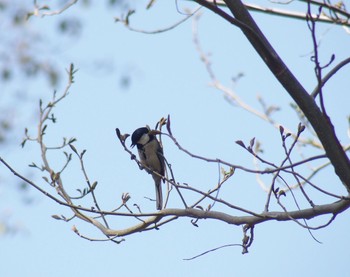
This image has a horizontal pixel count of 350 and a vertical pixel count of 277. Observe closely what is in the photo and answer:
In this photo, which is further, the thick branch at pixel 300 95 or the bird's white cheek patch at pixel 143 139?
the bird's white cheek patch at pixel 143 139

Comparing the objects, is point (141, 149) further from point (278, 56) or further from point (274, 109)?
point (278, 56)

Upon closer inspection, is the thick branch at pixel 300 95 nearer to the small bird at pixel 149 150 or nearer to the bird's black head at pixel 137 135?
the small bird at pixel 149 150

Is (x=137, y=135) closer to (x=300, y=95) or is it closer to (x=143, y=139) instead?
(x=143, y=139)

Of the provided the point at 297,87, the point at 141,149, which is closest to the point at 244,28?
the point at 297,87

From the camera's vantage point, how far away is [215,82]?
6645 mm

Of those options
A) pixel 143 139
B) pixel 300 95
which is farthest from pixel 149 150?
pixel 300 95

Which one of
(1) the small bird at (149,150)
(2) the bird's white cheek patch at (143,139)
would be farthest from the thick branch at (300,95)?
(2) the bird's white cheek patch at (143,139)

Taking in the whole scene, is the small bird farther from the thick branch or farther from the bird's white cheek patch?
the thick branch

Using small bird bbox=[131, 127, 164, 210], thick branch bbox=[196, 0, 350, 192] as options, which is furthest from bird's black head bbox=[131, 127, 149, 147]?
thick branch bbox=[196, 0, 350, 192]

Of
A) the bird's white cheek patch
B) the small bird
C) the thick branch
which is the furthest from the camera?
the bird's white cheek patch

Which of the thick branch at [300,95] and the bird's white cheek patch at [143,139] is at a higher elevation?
the bird's white cheek patch at [143,139]

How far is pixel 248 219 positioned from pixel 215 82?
389cm

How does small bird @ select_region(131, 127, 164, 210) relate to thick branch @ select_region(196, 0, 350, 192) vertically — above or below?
above

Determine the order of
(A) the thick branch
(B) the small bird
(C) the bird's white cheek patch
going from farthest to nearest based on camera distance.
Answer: (C) the bird's white cheek patch
(B) the small bird
(A) the thick branch
